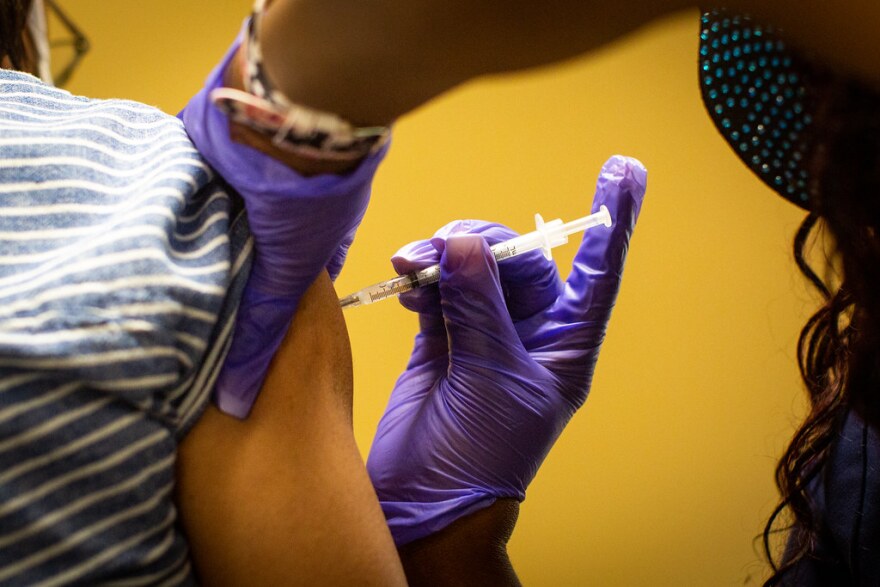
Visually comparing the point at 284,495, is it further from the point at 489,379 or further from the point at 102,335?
the point at 489,379

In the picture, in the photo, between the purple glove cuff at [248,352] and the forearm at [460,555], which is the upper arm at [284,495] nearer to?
the purple glove cuff at [248,352]

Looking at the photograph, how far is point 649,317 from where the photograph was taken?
1.43 m

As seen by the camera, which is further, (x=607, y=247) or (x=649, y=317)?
(x=649, y=317)

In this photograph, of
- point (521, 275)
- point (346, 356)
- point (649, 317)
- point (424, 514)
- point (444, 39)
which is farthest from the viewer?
point (649, 317)

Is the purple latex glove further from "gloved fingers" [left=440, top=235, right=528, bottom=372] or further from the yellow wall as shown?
the yellow wall

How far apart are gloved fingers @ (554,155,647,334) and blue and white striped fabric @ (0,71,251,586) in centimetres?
52

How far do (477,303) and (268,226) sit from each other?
0.38 meters

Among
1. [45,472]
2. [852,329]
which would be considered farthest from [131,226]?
[852,329]

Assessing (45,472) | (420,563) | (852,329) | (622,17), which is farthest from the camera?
(420,563)

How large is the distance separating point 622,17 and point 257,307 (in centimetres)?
41

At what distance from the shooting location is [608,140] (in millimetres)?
1449

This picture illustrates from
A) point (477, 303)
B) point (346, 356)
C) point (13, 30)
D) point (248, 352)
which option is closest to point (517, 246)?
point (477, 303)

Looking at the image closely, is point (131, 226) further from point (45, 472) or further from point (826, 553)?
point (826, 553)

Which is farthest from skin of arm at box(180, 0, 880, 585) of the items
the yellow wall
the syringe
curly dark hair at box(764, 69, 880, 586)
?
the yellow wall
